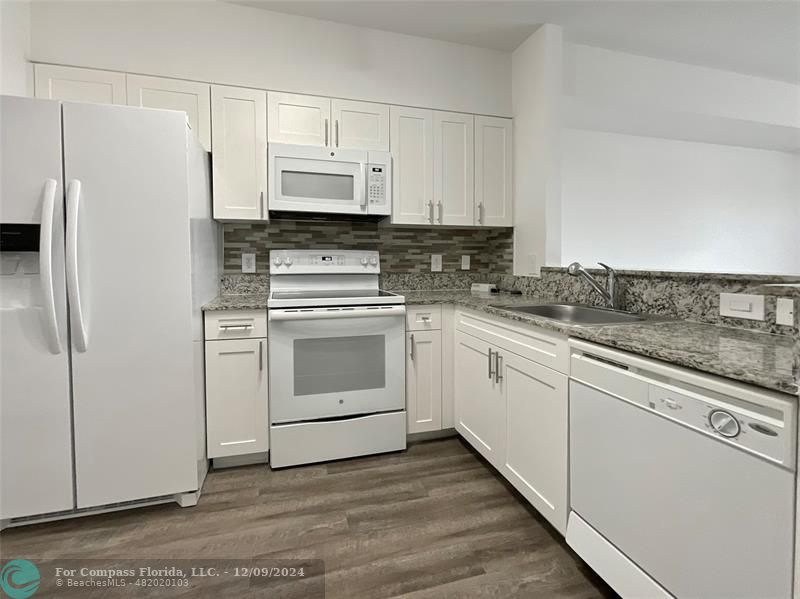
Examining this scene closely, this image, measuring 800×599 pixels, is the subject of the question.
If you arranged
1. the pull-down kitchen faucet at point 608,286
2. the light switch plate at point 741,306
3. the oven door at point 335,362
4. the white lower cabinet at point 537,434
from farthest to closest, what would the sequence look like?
the oven door at point 335,362, the pull-down kitchen faucet at point 608,286, the white lower cabinet at point 537,434, the light switch plate at point 741,306

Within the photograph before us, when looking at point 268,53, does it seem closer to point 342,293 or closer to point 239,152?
point 239,152

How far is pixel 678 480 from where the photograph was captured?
1.01 meters

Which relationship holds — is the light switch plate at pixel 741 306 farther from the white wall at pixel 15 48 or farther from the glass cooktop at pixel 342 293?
the white wall at pixel 15 48

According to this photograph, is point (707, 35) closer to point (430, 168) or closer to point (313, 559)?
point (430, 168)

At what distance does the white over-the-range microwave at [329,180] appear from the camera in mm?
2303

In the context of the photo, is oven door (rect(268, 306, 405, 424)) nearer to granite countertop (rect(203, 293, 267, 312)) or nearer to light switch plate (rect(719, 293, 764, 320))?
granite countertop (rect(203, 293, 267, 312))

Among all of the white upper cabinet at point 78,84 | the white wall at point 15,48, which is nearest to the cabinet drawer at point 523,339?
the white upper cabinet at point 78,84

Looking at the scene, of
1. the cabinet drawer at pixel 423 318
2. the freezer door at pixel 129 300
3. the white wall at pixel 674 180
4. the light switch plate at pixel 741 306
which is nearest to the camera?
the light switch plate at pixel 741 306

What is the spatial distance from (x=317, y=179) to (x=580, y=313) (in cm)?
169

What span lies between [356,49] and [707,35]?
233 cm

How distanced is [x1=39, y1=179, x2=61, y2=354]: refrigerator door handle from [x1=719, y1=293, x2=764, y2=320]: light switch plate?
8.41ft

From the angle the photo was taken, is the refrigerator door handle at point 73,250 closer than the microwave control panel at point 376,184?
Yes

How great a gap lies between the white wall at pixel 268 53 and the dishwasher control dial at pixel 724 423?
2.42 metres

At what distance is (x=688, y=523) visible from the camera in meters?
0.99
